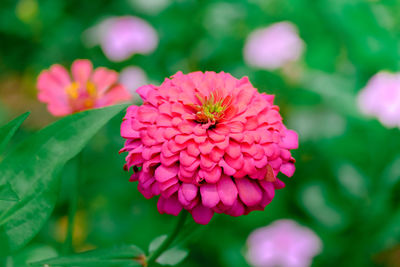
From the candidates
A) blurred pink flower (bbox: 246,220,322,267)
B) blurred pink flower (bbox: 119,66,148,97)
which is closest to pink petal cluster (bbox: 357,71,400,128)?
blurred pink flower (bbox: 246,220,322,267)

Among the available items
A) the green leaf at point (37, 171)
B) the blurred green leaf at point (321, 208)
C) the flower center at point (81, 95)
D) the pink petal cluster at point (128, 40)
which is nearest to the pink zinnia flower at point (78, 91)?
the flower center at point (81, 95)

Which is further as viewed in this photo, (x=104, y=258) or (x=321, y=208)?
(x=321, y=208)

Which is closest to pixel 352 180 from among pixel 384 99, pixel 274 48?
pixel 384 99

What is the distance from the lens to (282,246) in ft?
4.60

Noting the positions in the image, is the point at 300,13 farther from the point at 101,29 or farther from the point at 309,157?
the point at 101,29

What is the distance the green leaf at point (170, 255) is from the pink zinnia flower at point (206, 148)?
0.18m

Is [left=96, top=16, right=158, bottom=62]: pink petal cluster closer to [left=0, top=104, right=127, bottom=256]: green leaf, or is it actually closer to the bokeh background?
the bokeh background

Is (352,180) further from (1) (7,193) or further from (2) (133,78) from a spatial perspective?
(1) (7,193)

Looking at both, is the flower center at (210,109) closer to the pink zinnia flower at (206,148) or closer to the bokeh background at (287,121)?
the pink zinnia flower at (206,148)

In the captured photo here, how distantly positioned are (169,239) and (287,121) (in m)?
1.02

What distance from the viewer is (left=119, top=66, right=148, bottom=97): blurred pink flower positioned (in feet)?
4.97

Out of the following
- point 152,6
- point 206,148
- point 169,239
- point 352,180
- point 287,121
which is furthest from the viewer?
point 152,6

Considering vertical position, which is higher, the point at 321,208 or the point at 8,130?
the point at 8,130

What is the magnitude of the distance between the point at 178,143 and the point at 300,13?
135 cm
